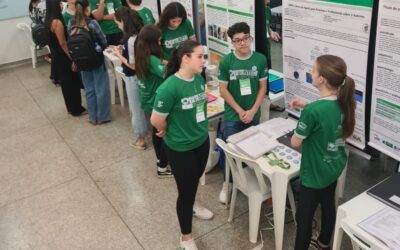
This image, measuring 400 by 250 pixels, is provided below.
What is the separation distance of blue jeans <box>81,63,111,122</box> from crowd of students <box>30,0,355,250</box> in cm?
1

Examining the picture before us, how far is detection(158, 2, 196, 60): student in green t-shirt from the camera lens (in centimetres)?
344

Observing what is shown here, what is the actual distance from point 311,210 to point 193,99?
36.8 inches

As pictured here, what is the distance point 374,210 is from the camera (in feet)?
6.68

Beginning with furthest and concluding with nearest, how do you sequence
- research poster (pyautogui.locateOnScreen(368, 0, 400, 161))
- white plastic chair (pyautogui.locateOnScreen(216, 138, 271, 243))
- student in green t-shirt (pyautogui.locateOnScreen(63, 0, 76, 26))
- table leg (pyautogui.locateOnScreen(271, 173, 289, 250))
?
student in green t-shirt (pyautogui.locateOnScreen(63, 0, 76, 26))
white plastic chair (pyautogui.locateOnScreen(216, 138, 271, 243))
table leg (pyautogui.locateOnScreen(271, 173, 289, 250))
research poster (pyautogui.locateOnScreen(368, 0, 400, 161))

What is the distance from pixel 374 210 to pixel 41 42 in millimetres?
5026

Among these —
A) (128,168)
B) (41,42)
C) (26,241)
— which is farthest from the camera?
(41,42)

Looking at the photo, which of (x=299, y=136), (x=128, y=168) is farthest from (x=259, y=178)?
(x=128, y=168)

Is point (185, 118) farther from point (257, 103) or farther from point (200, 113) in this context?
point (257, 103)

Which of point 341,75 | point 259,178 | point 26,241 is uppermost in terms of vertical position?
point 341,75

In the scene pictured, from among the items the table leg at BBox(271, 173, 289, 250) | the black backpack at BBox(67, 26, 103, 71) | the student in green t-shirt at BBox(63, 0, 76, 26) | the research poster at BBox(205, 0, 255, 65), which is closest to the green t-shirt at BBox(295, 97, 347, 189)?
the table leg at BBox(271, 173, 289, 250)

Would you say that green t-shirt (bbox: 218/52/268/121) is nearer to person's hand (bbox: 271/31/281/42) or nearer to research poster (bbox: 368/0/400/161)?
research poster (bbox: 368/0/400/161)

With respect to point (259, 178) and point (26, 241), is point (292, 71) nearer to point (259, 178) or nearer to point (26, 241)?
point (259, 178)

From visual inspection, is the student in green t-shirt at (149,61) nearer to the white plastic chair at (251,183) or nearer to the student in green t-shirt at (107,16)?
the white plastic chair at (251,183)

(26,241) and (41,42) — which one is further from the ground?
(41,42)
